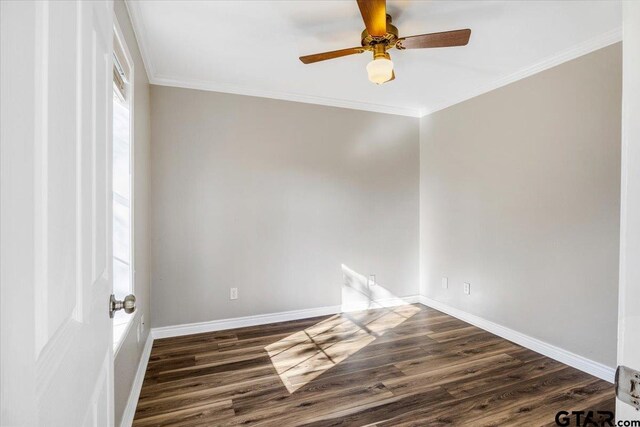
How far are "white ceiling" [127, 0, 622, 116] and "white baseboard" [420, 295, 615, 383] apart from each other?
7.77ft

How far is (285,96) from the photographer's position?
3.59 metres

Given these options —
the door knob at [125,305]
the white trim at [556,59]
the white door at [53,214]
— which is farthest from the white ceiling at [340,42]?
the door knob at [125,305]

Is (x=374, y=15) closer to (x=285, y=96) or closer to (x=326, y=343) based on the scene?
(x=285, y=96)

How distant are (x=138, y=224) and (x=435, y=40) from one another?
240cm

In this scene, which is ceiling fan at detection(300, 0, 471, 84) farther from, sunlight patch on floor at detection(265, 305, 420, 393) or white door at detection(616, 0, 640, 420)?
sunlight patch on floor at detection(265, 305, 420, 393)

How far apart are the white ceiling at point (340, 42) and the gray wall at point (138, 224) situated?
0.20m

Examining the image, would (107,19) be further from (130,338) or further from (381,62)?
(130,338)

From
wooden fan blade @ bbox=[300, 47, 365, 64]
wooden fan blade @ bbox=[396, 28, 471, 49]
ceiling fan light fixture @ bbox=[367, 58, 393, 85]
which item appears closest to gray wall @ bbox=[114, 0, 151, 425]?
wooden fan blade @ bbox=[300, 47, 365, 64]

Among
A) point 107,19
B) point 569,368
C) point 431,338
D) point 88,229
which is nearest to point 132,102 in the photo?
point 107,19

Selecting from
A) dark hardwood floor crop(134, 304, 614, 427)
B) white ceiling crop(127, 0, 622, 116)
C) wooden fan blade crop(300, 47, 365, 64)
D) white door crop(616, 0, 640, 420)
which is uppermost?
white ceiling crop(127, 0, 622, 116)

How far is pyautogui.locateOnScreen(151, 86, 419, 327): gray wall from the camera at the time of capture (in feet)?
10.5

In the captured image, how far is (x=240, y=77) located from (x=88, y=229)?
9.17ft
